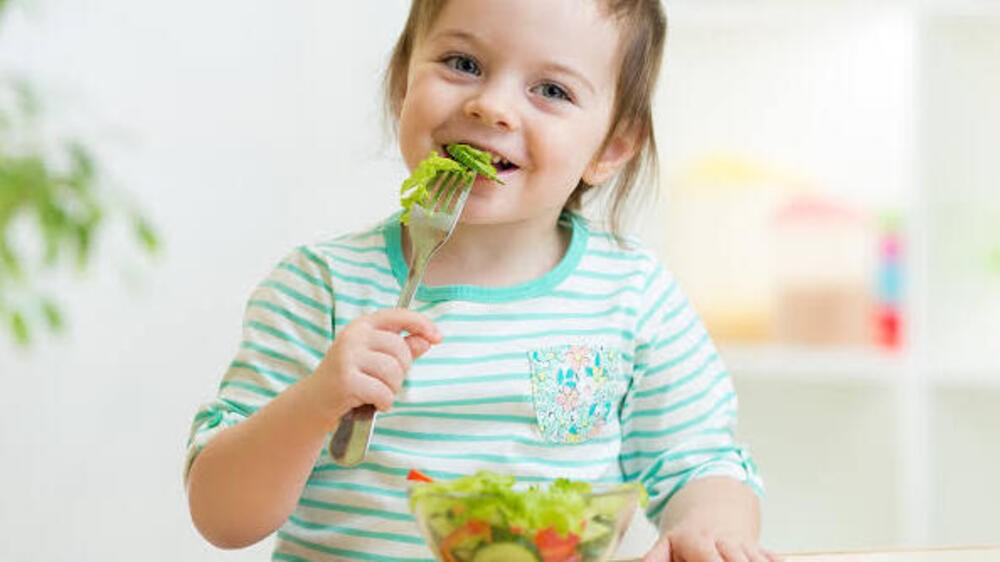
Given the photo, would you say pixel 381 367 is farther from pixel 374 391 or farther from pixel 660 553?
pixel 660 553

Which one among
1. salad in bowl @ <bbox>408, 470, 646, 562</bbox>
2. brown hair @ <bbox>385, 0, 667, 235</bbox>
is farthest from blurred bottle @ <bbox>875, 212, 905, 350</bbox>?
salad in bowl @ <bbox>408, 470, 646, 562</bbox>

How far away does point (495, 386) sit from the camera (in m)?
1.20

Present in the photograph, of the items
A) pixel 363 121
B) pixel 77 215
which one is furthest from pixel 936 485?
pixel 77 215

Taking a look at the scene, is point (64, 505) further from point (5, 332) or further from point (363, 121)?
point (363, 121)

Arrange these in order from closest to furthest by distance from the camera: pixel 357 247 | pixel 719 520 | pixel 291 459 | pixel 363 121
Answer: pixel 291 459 → pixel 719 520 → pixel 357 247 → pixel 363 121

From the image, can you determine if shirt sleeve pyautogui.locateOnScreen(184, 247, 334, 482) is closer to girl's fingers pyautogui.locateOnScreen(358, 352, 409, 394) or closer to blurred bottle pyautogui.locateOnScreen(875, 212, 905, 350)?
girl's fingers pyautogui.locateOnScreen(358, 352, 409, 394)

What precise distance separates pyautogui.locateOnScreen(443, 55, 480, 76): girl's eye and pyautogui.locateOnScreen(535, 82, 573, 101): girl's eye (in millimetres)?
52

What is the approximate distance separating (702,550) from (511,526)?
0.30 m

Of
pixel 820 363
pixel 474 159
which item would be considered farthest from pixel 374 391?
pixel 820 363

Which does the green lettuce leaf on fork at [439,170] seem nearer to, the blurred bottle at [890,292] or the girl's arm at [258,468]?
the girl's arm at [258,468]

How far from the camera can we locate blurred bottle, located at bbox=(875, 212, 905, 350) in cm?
253

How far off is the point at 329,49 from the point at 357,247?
4.46 ft

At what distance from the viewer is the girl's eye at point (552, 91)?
117 centimetres

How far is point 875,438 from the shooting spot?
2.60 metres
